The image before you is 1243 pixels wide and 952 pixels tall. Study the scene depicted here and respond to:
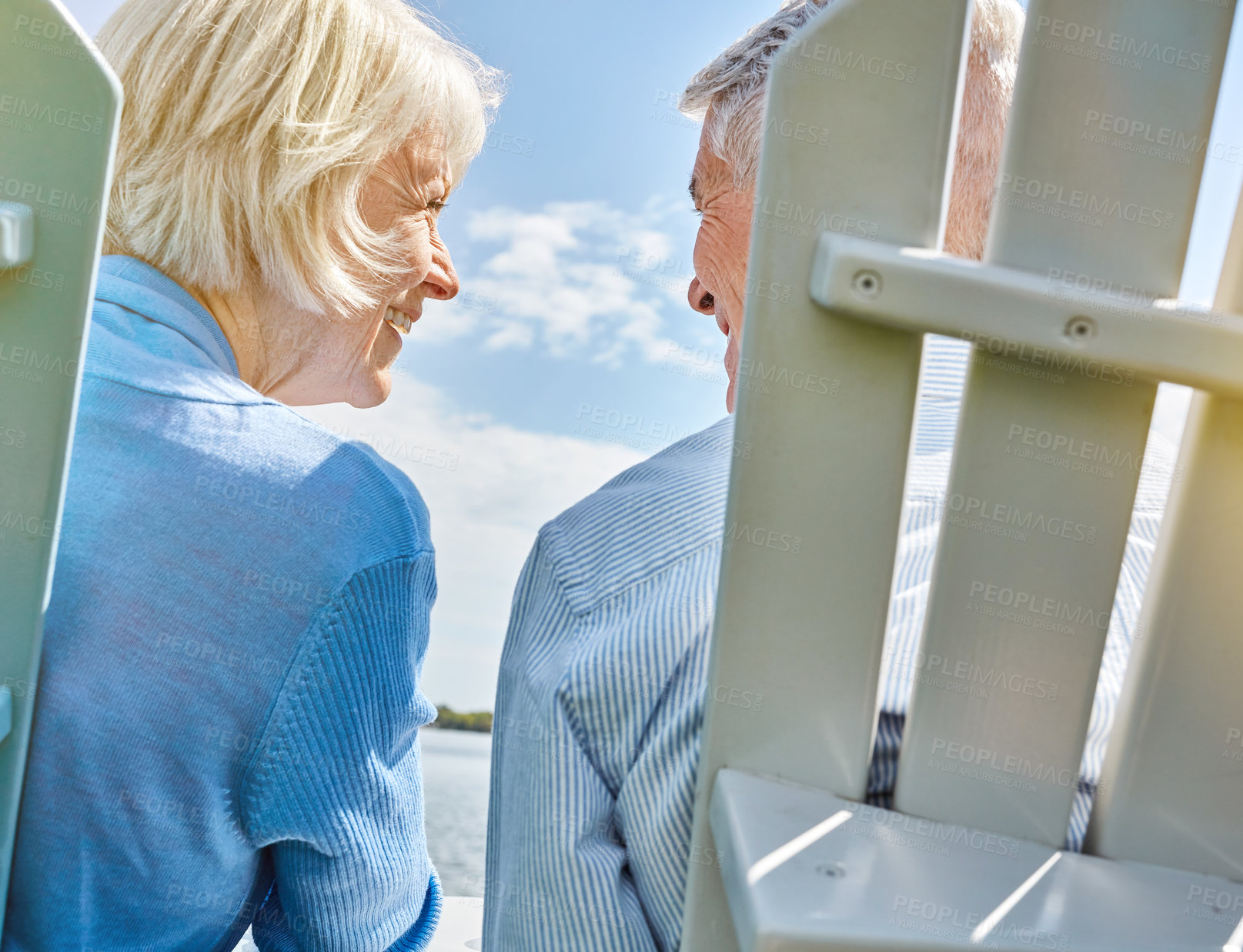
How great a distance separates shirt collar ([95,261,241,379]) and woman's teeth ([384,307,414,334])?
0.69 meters

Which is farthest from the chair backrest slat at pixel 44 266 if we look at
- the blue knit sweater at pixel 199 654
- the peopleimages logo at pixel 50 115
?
the blue knit sweater at pixel 199 654

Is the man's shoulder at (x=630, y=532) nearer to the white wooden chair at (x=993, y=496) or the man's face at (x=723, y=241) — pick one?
the white wooden chair at (x=993, y=496)

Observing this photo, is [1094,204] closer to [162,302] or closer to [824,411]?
[824,411]

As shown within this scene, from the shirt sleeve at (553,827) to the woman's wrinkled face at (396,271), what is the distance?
2.86 feet

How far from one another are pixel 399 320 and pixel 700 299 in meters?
0.61

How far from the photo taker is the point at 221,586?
1036mm

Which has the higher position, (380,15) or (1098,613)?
(380,15)

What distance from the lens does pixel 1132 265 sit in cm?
58

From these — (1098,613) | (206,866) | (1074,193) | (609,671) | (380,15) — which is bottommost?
(206,866)

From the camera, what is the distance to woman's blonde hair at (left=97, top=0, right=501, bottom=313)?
1.34 m

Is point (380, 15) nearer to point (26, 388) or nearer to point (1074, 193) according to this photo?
point (26, 388)

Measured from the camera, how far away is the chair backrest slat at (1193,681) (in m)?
0.59

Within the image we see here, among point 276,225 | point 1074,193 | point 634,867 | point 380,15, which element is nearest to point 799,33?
point 1074,193

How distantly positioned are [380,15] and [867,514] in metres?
1.23
